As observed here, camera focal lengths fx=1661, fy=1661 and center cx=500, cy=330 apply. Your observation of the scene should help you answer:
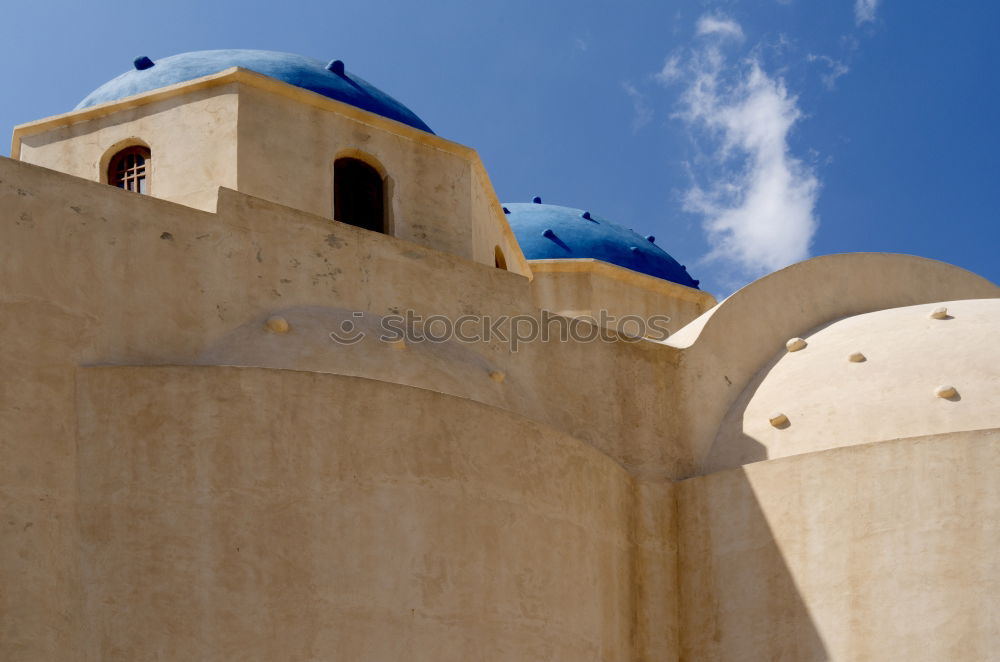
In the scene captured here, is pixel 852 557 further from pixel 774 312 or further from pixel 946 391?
pixel 774 312

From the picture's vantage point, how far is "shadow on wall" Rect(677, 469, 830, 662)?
1080 centimetres

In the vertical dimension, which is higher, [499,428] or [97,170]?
[97,170]

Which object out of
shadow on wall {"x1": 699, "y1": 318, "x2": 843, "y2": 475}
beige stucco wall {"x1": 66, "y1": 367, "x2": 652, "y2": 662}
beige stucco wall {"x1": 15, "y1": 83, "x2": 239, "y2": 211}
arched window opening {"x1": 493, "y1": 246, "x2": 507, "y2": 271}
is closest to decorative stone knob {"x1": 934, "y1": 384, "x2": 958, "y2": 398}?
shadow on wall {"x1": 699, "y1": 318, "x2": 843, "y2": 475}

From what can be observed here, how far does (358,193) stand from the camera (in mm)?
12742

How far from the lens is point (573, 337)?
39.5 ft

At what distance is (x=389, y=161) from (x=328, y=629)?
4594 mm

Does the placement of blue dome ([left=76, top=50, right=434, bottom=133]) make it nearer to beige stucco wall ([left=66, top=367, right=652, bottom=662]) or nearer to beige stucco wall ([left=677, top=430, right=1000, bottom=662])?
beige stucco wall ([left=66, top=367, right=652, bottom=662])

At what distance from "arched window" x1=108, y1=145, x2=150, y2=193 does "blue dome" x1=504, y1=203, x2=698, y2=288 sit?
5.44m

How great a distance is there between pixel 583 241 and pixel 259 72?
5.54 metres

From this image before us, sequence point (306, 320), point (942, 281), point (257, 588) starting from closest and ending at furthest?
point (257, 588), point (306, 320), point (942, 281)

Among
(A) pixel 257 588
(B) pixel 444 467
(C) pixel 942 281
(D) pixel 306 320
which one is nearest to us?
(A) pixel 257 588

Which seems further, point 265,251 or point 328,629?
point 265,251

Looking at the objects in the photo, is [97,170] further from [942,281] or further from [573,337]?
[942,281]

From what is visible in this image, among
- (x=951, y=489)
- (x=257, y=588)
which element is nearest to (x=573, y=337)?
(x=951, y=489)
